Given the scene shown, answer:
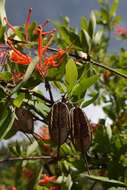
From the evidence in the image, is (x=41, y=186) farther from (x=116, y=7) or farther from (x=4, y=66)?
(x=116, y=7)

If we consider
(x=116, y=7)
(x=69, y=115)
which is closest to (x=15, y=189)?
(x=69, y=115)

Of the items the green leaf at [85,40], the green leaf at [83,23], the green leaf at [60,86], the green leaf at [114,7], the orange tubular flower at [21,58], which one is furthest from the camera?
the green leaf at [114,7]

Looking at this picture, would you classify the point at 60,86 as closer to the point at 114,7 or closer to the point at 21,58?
the point at 21,58

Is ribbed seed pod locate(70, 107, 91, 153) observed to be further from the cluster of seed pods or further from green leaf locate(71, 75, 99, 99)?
green leaf locate(71, 75, 99, 99)

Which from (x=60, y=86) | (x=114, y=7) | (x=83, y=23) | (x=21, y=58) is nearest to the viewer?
(x=21, y=58)

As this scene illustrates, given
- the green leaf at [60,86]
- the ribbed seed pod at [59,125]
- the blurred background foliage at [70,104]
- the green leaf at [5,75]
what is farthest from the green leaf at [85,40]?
the ribbed seed pod at [59,125]

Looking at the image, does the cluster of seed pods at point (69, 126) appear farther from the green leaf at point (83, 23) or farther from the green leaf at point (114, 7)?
the green leaf at point (114, 7)

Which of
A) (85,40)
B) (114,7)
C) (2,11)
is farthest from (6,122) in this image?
(114,7)
